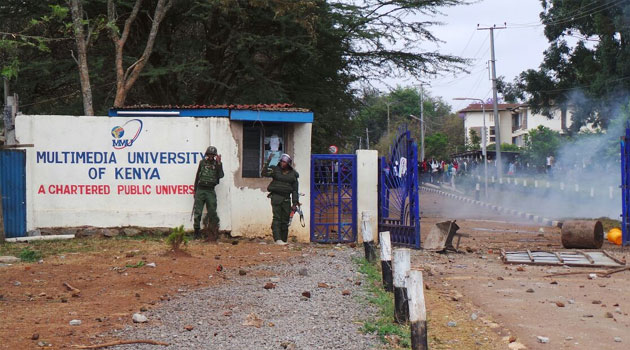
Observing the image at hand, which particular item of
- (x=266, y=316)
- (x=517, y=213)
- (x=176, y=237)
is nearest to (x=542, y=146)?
(x=517, y=213)

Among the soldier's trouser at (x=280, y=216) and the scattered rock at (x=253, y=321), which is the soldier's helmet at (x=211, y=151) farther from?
the scattered rock at (x=253, y=321)

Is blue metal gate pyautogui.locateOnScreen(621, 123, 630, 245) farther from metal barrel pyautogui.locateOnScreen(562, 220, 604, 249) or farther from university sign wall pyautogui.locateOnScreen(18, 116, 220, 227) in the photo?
university sign wall pyautogui.locateOnScreen(18, 116, 220, 227)

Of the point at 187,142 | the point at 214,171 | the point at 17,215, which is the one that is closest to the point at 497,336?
the point at 214,171

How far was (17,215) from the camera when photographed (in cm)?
1544

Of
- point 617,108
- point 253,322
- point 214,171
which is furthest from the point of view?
point 617,108

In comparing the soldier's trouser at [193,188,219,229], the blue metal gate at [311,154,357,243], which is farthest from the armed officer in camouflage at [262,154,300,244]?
the blue metal gate at [311,154,357,243]

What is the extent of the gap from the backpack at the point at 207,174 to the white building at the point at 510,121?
59.2m

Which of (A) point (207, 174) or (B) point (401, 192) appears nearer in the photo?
(A) point (207, 174)

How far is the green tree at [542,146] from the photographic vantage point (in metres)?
52.4

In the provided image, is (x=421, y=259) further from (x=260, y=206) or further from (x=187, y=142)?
(x=187, y=142)

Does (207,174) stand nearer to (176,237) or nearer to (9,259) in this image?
(176,237)

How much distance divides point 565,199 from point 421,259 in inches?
831

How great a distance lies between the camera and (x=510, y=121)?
8862cm

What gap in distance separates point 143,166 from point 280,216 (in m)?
3.05
